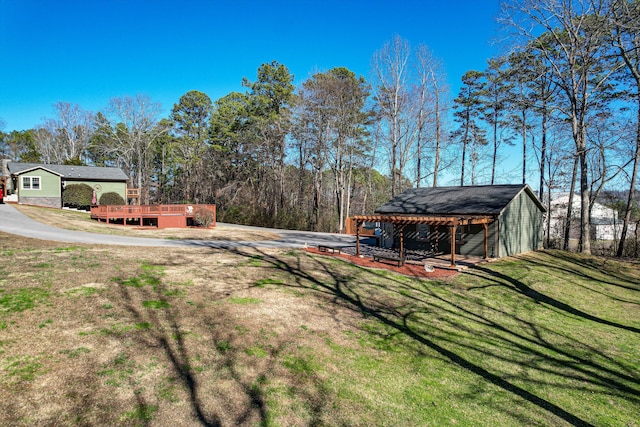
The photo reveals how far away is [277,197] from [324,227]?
26.3 ft

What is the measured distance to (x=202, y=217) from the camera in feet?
75.2

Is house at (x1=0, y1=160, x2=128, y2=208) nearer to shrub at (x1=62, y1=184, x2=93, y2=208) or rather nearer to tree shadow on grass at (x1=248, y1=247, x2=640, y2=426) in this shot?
shrub at (x1=62, y1=184, x2=93, y2=208)

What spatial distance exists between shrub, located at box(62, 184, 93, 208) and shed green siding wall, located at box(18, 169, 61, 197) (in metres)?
0.70

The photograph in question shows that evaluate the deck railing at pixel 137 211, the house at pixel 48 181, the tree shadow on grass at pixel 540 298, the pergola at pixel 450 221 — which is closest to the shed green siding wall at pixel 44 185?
the house at pixel 48 181

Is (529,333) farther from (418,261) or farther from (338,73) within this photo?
(338,73)

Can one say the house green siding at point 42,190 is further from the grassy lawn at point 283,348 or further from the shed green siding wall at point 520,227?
the shed green siding wall at point 520,227

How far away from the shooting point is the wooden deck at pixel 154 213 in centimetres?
2188

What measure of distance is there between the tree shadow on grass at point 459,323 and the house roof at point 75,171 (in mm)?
26942

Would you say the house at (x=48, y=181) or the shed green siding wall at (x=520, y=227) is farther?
the house at (x=48, y=181)

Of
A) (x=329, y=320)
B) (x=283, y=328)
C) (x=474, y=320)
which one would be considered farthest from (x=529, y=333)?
(x=283, y=328)

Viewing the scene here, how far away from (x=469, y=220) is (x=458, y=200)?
4188mm

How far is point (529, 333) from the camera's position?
9000 mm

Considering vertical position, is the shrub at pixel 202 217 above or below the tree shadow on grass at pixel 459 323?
above

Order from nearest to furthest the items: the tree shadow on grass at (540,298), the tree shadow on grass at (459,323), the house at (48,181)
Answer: the tree shadow on grass at (459,323) → the tree shadow on grass at (540,298) → the house at (48,181)
